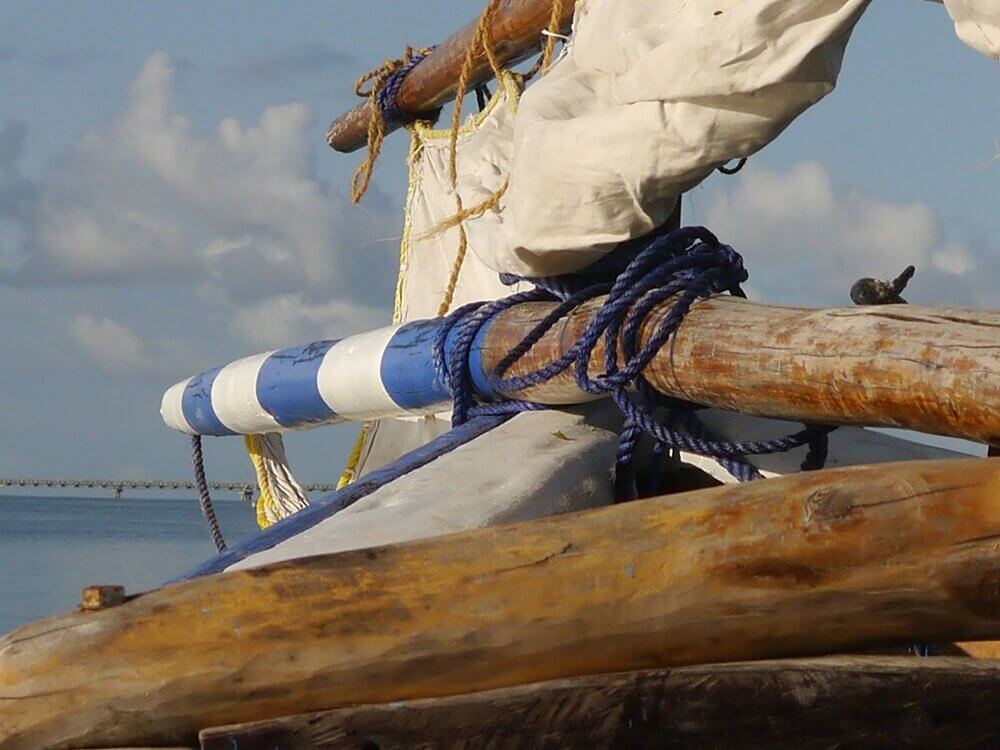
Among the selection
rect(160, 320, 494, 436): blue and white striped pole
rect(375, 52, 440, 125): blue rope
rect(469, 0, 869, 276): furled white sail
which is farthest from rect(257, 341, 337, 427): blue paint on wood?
rect(375, 52, 440, 125): blue rope

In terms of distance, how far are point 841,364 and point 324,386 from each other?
6.39ft

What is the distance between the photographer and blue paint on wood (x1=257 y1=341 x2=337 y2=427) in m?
3.96

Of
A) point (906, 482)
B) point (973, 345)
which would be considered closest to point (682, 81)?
point (973, 345)

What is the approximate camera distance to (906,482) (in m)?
1.73

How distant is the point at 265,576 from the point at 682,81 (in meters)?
0.99

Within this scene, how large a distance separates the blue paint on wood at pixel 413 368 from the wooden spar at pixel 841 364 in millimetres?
675

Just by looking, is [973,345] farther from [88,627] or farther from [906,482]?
[88,627]

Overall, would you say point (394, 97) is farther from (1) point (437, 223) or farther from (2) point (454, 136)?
(1) point (437, 223)

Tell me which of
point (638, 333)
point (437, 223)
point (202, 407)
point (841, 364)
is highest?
point (437, 223)

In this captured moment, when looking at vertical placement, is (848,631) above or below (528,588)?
below

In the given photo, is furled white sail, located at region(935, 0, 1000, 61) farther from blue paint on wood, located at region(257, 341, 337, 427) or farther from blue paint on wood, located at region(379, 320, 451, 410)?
blue paint on wood, located at region(257, 341, 337, 427)

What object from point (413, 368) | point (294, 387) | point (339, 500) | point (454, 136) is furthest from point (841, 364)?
point (454, 136)

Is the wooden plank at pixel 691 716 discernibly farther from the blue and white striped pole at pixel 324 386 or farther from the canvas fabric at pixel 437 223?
the canvas fabric at pixel 437 223

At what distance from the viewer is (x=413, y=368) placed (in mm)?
3434
